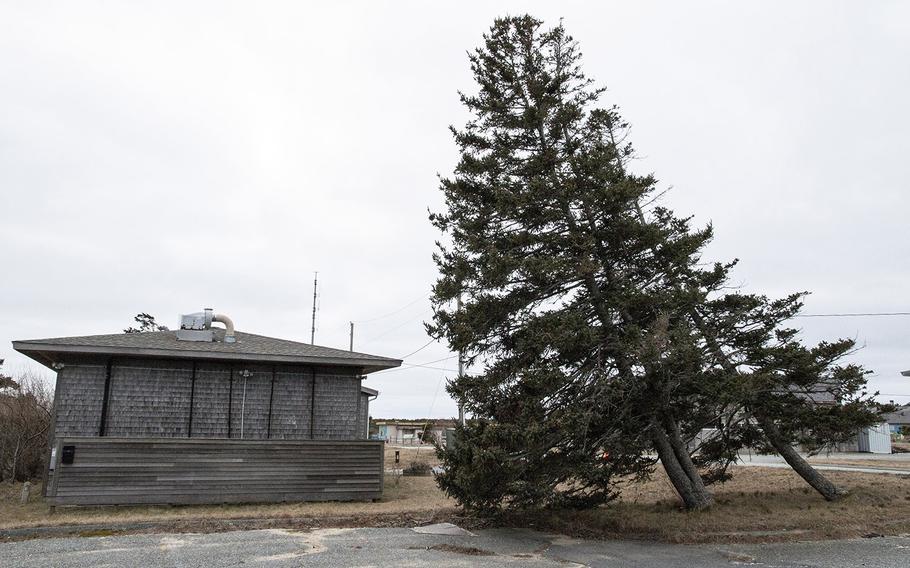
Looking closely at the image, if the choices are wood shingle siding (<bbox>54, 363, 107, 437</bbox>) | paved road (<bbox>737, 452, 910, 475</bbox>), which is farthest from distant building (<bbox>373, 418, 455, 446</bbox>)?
wood shingle siding (<bbox>54, 363, 107, 437</bbox>)

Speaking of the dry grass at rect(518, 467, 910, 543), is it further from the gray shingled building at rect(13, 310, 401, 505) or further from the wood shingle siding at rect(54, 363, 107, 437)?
the wood shingle siding at rect(54, 363, 107, 437)

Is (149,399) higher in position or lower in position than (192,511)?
higher

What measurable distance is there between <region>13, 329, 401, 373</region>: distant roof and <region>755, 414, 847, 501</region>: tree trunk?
888 centimetres

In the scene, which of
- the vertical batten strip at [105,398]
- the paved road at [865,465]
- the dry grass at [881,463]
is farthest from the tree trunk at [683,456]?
the vertical batten strip at [105,398]

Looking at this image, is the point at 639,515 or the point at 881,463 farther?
the point at 881,463

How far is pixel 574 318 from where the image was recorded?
32.2 feet

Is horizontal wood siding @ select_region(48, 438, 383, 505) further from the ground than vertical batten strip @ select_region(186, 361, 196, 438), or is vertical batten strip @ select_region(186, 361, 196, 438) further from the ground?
vertical batten strip @ select_region(186, 361, 196, 438)

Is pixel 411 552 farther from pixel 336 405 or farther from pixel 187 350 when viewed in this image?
pixel 187 350

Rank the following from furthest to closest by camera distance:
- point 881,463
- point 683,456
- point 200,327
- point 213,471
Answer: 1. point 881,463
2. point 200,327
3. point 213,471
4. point 683,456

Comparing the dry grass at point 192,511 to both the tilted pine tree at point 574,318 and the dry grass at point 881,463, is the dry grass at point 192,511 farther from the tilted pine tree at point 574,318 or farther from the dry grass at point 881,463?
the dry grass at point 881,463

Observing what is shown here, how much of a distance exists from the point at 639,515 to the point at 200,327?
12.2 meters

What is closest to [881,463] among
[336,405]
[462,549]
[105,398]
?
[336,405]

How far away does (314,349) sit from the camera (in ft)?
51.3

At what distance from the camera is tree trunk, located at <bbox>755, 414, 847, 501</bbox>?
11812 millimetres
